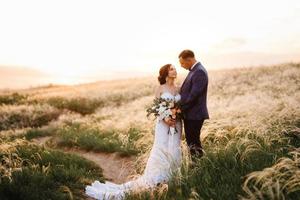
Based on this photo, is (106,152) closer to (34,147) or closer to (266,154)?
(34,147)

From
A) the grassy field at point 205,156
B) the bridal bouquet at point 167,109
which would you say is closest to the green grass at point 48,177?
the grassy field at point 205,156

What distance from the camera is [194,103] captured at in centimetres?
946

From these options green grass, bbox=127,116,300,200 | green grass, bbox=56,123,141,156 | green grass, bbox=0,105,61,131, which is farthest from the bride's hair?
green grass, bbox=0,105,61,131

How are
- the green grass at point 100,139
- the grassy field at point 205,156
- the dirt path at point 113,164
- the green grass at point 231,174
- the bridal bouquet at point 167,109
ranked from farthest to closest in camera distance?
1. the green grass at point 100,139
2. the dirt path at point 113,164
3. the bridal bouquet at point 167,109
4. the grassy field at point 205,156
5. the green grass at point 231,174

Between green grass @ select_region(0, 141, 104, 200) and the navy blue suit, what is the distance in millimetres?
2401

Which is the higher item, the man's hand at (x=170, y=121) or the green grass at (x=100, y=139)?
the man's hand at (x=170, y=121)

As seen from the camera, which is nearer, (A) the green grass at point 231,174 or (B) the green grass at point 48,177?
(A) the green grass at point 231,174

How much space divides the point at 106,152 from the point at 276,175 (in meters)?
8.34

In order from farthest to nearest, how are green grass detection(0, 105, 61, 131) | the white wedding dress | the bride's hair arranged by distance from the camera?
green grass detection(0, 105, 61, 131), the bride's hair, the white wedding dress

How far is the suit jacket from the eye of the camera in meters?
9.37

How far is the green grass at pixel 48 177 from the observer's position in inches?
315

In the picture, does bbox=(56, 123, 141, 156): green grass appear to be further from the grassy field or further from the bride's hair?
the bride's hair

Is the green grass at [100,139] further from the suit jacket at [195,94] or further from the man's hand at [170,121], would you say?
the suit jacket at [195,94]

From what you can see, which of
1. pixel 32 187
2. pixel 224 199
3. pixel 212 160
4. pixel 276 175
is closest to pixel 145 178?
pixel 212 160
